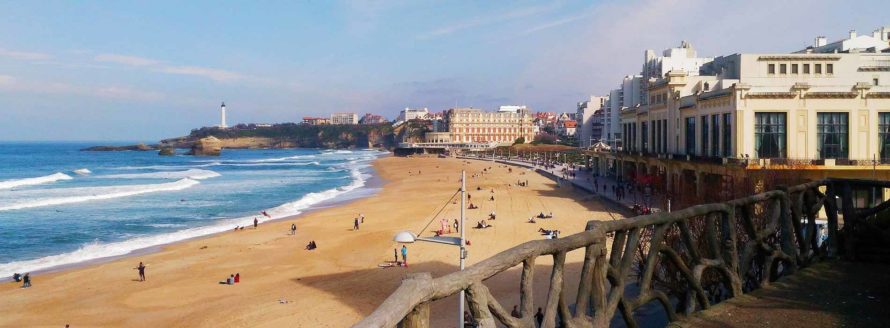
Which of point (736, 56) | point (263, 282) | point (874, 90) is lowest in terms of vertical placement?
point (263, 282)

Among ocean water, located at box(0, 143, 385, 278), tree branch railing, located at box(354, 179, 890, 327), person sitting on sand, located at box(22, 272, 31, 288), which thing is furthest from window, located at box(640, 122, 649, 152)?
tree branch railing, located at box(354, 179, 890, 327)

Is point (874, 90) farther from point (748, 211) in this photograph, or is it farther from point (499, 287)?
point (748, 211)

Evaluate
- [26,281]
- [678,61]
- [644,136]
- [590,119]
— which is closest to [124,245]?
[26,281]

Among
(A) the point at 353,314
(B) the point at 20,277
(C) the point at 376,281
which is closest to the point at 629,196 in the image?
(C) the point at 376,281

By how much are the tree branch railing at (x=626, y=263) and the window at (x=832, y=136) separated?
23541 mm

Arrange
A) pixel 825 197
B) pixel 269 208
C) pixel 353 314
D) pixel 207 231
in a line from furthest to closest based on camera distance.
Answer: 1. pixel 269 208
2. pixel 207 231
3. pixel 353 314
4. pixel 825 197

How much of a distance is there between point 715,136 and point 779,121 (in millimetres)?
3650

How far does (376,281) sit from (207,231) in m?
15.9

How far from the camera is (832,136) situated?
94.9 feet

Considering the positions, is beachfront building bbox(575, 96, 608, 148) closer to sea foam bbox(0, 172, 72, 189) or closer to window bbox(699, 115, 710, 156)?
sea foam bbox(0, 172, 72, 189)

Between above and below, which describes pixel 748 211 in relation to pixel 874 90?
below

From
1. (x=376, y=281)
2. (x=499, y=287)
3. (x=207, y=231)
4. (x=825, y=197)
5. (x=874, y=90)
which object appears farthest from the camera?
(x=207, y=231)

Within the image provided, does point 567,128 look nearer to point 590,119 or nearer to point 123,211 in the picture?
point 590,119

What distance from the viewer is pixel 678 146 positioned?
39.0m
